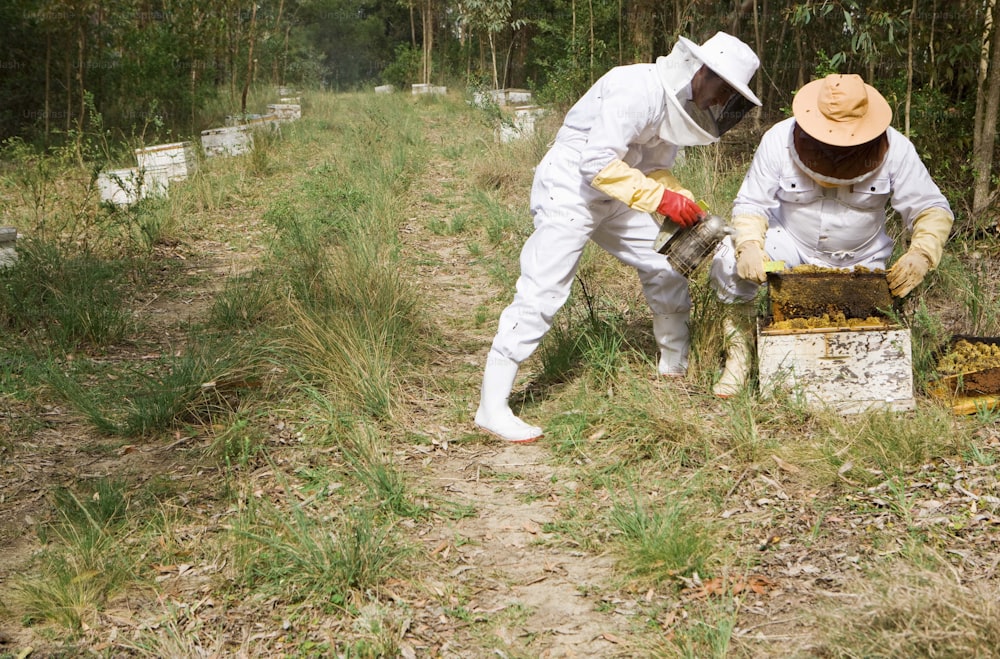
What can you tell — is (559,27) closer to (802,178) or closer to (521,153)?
(521,153)

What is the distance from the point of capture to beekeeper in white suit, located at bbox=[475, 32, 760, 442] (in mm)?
3859

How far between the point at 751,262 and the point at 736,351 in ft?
1.56

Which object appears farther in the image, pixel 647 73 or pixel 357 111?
pixel 357 111

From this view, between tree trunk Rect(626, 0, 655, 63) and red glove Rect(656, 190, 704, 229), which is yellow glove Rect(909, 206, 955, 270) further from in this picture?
tree trunk Rect(626, 0, 655, 63)

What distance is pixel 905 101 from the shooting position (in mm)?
6121

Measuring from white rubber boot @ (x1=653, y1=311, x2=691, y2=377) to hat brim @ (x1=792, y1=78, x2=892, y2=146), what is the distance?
1086 millimetres

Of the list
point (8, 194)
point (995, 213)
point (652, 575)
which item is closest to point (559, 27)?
point (8, 194)

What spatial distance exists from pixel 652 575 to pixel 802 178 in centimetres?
224

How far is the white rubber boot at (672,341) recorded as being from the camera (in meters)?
4.54

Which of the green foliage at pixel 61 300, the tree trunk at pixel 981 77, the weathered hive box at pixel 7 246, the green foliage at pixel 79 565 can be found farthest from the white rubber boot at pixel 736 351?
the weathered hive box at pixel 7 246

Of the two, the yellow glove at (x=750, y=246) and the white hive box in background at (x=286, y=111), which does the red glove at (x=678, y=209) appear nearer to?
the yellow glove at (x=750, y=246)

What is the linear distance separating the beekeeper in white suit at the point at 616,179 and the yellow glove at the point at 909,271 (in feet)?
3.10

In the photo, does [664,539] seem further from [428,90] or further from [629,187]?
[428,90]

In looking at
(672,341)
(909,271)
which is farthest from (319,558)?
(909,271)
